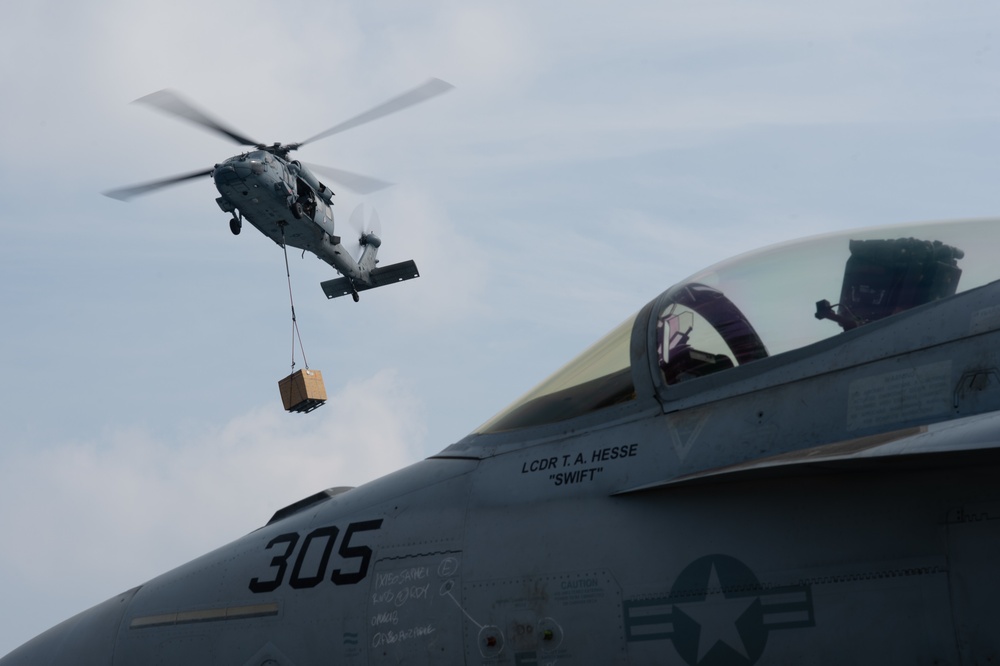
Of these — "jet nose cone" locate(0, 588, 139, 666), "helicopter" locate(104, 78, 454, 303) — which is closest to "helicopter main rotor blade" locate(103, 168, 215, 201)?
"helicopter" locate(104, 78, 454, 303)

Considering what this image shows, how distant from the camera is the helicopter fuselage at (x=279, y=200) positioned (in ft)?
95.3

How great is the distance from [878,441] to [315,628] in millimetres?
3123

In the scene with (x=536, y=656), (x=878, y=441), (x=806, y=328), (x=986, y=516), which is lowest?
(x=536, y=656)

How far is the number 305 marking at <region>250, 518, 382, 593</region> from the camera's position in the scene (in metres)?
5.90

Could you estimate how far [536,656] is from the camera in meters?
5.22

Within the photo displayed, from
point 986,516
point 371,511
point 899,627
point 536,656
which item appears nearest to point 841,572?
Answer: point 899,627

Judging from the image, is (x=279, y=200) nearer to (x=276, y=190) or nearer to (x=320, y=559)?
(x=276, y=190)

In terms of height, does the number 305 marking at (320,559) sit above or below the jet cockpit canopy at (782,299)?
below

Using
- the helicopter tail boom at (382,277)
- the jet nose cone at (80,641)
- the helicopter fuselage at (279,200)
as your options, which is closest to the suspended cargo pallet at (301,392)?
the helicopter fuselage at (279,200)

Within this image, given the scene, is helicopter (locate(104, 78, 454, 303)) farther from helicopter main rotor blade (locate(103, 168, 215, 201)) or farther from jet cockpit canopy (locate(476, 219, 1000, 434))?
jet cockpit canopy (locate(476, 219, 1000, 434))

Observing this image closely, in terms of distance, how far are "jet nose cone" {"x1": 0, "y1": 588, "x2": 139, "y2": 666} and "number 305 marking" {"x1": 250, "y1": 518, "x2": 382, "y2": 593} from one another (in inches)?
40.8

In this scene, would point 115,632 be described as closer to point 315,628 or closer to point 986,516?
point 315,628

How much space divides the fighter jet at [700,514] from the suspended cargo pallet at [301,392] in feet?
80.0

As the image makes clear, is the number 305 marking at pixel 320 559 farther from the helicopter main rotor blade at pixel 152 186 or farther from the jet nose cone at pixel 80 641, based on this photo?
the helicopter main rotor blade at pixel 152 186
